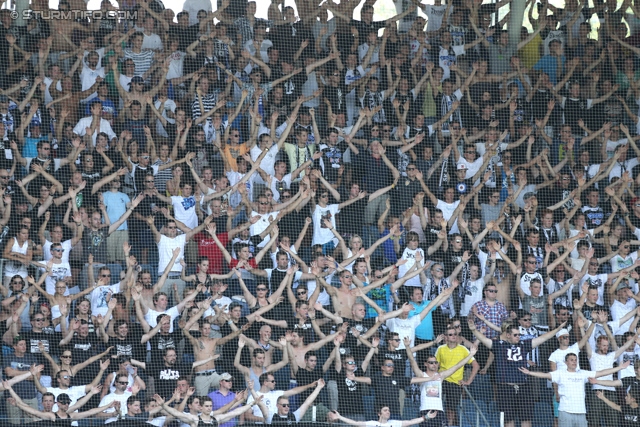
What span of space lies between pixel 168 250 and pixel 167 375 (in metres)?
1.62

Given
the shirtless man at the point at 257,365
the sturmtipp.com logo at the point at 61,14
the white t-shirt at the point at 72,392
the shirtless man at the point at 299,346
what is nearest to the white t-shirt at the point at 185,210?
the shirtless man at the point at 257,365

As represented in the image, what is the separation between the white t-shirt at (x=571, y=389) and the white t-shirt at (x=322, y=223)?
302cm

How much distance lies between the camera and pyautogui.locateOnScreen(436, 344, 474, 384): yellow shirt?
13656 millimetres

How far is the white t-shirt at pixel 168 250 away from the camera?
14.2 metres

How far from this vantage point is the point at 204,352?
1348 centimetres

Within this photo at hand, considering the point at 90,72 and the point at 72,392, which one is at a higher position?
the point at 90,72

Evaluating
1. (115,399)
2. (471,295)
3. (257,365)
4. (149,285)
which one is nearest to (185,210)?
(149,285)

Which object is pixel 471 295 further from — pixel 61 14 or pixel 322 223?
pixel 61 14

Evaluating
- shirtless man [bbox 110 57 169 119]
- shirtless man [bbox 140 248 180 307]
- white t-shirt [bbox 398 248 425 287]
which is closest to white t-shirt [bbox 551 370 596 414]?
white t-shirt [bbox 398 248 425 287]

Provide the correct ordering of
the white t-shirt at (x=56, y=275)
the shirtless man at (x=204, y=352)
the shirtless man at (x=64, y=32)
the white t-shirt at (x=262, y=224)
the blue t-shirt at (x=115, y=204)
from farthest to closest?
the shirtless man at (x=64, y=32) → the white t-shirt at (x=262, y=224) → the blue t-shirt at (x=115, y=204) → the white t-shirt at (x=56, y=275) → the shirtless man at (x=204, y=352)

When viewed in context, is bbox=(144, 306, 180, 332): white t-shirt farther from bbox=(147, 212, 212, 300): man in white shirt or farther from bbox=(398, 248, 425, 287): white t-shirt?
bbox=(398, 248, 425, 287): white t-shirt

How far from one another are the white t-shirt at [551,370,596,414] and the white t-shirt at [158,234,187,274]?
4.29 m

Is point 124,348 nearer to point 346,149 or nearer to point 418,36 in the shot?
point 346,149

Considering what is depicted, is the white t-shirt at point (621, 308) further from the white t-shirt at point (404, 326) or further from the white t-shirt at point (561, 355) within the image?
the white t-shirt at point (404, 326)
